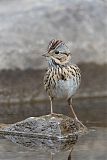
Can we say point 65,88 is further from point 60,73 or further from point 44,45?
point 44,45

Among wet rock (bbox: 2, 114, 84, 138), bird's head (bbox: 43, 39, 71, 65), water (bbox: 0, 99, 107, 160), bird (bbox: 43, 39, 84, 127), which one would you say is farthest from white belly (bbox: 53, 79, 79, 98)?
water (bbox: 0, 99, 107, 160)

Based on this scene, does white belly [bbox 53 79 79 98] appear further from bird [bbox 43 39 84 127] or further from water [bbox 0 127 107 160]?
water [bbox 0 127 107 160]

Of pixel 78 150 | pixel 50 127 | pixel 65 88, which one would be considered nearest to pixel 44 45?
pixel 50 127

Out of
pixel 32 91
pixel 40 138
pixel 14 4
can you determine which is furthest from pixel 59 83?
pixel 14 4

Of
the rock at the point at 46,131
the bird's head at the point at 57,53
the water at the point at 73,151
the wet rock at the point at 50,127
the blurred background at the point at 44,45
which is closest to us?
the water at the point at 73,151

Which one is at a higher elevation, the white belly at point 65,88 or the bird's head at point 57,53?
the bird's head at point 57,53

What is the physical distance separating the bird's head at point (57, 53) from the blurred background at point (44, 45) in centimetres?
241

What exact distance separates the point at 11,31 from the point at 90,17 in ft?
4.21

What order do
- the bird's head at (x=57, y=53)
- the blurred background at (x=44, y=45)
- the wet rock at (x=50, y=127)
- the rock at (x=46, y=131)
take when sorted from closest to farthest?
the bird's head at (x=57, y=53)
the rock at (x=46, y=131)
the wet rock at (x=50, y=127)
the blurred background at (x=44, y=45)

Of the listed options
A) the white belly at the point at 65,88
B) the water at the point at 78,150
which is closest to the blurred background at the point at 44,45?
the water at the point at 78,150

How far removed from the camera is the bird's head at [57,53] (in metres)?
8.62

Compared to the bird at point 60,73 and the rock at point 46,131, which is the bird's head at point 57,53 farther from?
the rock at point 46,131

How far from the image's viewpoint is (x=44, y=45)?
38.4 feet

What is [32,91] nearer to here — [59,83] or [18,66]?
[18,66]
